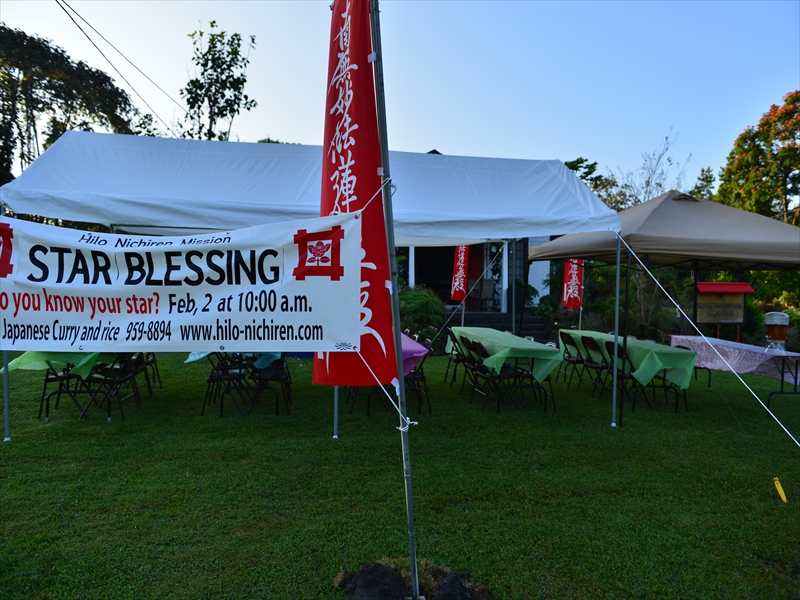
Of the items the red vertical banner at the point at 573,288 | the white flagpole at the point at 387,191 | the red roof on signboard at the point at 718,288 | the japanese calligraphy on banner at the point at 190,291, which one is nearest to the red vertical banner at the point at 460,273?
the red vertical banner at the point at 573,288

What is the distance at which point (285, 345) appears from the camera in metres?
2.72

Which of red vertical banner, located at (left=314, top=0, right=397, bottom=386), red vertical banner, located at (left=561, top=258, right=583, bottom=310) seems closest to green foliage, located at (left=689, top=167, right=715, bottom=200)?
red vertical banner, located at (left=561, top=258, right=583, bottom=310)

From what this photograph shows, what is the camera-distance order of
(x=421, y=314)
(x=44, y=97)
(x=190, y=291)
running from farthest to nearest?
(x=44, y=97)
(x=421, y=314)
(x=190, y=291)

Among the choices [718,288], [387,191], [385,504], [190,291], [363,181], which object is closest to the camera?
[387,191]

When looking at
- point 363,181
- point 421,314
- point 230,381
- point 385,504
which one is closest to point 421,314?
point 421,314

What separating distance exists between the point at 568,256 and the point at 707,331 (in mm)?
6645

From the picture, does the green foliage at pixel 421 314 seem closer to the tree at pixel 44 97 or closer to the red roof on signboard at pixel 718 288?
the red roof on signboard at pixel 718 288

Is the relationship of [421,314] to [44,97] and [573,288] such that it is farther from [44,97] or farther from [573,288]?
[44,97]

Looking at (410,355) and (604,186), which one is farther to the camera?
(604,186)

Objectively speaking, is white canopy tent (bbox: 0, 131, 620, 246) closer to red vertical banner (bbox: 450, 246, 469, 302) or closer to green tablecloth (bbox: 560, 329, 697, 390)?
green tablecloth (bbox: 560, 329, 697, 390)

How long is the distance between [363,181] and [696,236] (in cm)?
485

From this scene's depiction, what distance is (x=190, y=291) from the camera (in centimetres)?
284

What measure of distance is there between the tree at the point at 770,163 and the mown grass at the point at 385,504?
13.1 m

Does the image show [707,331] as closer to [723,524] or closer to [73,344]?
[723,524]
